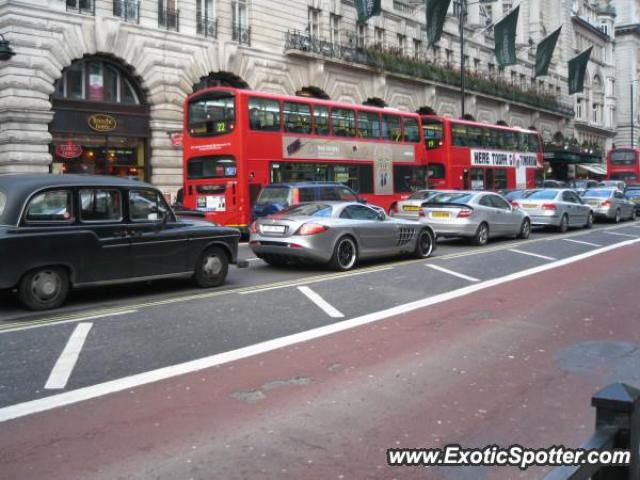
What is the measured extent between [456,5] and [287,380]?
48.4 metres

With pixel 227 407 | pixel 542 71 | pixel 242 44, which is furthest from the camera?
pixel 542 71

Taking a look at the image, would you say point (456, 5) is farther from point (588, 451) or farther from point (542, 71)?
point (588, 451)

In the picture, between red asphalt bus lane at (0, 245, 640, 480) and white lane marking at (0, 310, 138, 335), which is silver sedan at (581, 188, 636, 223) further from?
white lane marking at (0, 310, 138, 335)

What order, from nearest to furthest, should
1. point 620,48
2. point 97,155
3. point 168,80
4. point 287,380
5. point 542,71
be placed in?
point 287,380
point 97,155
point 168,80
point 542,71
point 620,48

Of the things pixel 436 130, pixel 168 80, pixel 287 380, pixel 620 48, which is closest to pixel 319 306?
pixel 287 380

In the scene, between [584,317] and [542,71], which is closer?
[584,317]

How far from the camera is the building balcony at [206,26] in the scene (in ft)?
96.8

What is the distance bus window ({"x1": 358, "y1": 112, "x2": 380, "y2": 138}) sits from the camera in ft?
72.0

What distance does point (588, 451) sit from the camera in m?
2.22

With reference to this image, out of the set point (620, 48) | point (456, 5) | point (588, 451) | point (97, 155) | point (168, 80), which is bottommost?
point (588, 451)

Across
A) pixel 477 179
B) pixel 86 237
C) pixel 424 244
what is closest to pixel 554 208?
pixel 477 179

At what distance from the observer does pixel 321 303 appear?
9164 mm

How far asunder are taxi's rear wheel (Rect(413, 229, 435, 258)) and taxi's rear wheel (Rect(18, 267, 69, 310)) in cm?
776

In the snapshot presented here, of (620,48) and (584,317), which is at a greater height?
(620,48)
